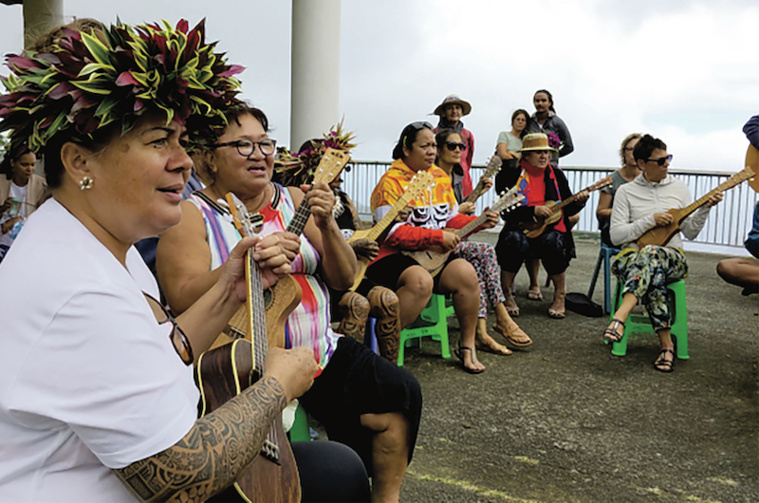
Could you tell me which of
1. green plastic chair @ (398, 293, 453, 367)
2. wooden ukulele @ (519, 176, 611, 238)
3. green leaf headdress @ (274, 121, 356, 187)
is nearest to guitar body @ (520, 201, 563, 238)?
wooden ukulele @ (519, 176, 611, 238)

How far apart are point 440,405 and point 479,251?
1705 millimetres

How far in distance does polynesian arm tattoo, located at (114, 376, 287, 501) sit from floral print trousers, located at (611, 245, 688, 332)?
14.0ft

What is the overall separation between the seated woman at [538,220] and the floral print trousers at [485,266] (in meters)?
0.98

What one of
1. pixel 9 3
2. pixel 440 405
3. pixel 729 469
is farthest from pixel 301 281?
pixel 9 3

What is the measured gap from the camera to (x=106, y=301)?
3.51 ft

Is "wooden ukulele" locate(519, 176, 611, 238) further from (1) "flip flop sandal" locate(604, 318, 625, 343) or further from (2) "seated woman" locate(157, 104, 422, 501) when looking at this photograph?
(2) "seated woman" locate(157, 104, 422, 501)

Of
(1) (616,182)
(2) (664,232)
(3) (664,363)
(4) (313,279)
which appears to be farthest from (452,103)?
(4) (313,279)

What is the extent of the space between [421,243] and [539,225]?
215 centimetres

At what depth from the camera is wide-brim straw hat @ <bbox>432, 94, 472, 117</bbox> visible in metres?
7.12

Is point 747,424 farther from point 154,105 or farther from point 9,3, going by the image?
point 9,3

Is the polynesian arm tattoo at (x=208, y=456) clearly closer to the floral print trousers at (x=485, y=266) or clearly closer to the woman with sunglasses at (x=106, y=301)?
the woman with sunglasses at (x=106, y=301)

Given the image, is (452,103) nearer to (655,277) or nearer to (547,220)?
(547,220)

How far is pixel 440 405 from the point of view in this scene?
412cm

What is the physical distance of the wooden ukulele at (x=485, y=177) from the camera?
20.6 ft
